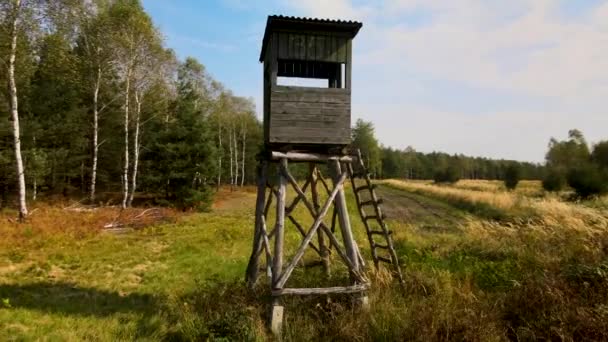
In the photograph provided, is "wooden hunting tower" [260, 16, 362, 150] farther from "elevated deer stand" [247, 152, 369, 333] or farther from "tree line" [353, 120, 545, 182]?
"tree line" [353, 120, 545, 182]

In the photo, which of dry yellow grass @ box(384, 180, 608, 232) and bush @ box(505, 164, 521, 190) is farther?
bush @ box(505, 164, 521, 190)

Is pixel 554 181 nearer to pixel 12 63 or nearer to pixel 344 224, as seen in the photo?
pixel 344 224

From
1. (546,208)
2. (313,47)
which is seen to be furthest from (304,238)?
(546,208)

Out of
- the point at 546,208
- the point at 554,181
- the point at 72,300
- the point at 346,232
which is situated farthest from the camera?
the point at 554,181

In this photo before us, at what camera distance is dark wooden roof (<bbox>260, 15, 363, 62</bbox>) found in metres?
7.49

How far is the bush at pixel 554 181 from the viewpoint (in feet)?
119

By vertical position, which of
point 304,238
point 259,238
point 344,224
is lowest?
point 259,238

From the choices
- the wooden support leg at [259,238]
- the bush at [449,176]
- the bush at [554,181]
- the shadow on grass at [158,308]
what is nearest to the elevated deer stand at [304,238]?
the wooden support leg at [259,238]

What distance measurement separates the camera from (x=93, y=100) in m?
25.5

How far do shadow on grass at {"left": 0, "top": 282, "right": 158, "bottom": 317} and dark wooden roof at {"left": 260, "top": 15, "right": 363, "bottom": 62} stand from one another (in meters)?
6.08

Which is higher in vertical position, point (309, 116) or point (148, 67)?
point (148, 67)

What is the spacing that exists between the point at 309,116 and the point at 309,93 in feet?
1.45

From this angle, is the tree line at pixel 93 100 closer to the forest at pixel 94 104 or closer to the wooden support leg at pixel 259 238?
the forest at pixel 94 104

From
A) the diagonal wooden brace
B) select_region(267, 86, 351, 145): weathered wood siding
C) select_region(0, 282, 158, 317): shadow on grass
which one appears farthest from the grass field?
select_region(267, 86, 351, 145): weathered wood siding
